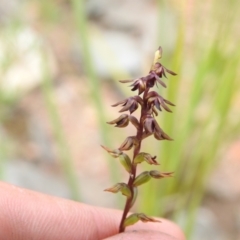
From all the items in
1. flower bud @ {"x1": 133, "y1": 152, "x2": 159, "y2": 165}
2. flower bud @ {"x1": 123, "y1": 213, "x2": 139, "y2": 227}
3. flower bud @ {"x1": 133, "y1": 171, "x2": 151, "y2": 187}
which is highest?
flower bud @ {"x1": 133, "y1": 152, "x2": 159, "y2": 165}

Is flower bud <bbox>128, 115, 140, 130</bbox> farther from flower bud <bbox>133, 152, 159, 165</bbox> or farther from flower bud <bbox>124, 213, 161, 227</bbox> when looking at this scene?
flower bud <bbox>124, 213, 161, 227</bbox>

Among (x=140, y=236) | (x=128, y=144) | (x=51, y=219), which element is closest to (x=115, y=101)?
(x=51, y=219)

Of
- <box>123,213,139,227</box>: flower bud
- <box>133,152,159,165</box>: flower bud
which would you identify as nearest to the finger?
<box>123,213,139,227</box>: flower bud

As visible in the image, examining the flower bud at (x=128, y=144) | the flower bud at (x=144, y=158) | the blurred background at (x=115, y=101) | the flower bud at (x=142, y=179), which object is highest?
the flower bud at (x=128, y=144)

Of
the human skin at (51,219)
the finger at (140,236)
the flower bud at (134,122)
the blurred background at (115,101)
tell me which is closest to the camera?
the flower bud at (134,122)

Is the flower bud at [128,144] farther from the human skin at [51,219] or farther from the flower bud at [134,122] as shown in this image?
the human skin at [51,219]

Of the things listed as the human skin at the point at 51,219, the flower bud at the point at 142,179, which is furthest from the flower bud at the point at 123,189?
the human skin at the point at 51,219
